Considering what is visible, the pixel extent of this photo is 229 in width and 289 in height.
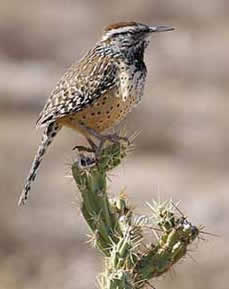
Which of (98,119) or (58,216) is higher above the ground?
(98,119)

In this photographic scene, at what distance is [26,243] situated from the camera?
1280cm

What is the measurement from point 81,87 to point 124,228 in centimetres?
94

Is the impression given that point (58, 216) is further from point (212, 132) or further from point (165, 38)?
point (165, 38)

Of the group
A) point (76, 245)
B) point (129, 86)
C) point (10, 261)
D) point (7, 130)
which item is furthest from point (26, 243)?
→ point (129, 86)

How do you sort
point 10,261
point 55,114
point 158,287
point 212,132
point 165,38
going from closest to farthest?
point 55,114 → point 158,287 → point 10,261 → point 212,132 → point 165,38

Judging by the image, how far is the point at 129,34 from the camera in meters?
5.81

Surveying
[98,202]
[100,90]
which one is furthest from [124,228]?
[100,90]

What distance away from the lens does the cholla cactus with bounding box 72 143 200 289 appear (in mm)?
4844

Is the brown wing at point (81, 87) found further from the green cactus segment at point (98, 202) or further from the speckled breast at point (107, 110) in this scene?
the green cactus segment at point (98, 202)

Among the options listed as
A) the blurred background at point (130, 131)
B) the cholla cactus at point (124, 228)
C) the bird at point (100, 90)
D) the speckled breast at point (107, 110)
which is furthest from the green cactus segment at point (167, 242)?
the blurred background at point (130, 131)

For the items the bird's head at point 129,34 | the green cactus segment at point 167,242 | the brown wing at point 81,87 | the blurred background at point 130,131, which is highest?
the bird's head at point 129,34

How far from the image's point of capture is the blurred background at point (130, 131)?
38.9 ft

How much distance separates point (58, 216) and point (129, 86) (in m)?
8.01

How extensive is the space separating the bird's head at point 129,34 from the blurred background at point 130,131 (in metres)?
2.28
